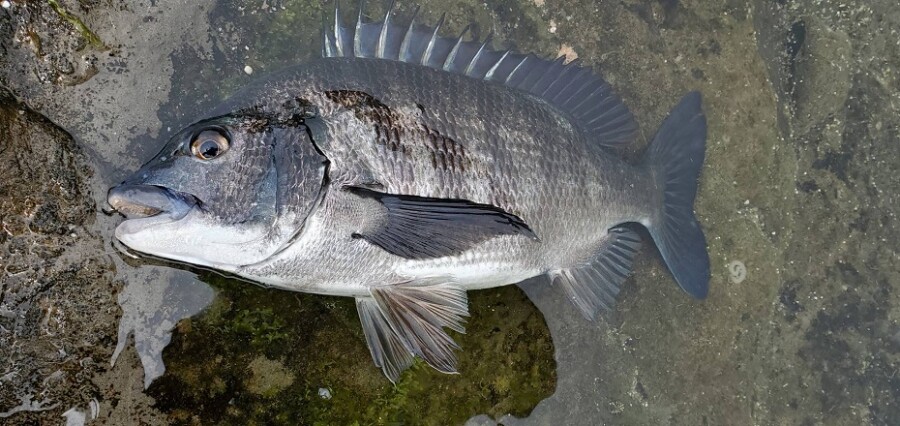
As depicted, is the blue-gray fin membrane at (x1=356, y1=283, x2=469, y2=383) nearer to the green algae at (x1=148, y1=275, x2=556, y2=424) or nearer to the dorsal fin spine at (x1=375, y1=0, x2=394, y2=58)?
the green algae at (x1=148, y1=275, x2=556, y2=424)

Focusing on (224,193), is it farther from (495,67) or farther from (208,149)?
(495,67)

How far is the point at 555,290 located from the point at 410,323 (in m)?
0.98

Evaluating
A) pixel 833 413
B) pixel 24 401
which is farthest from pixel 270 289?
pixel 833 413

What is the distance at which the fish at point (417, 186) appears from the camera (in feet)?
7.44

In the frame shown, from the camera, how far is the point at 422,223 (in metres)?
2.40

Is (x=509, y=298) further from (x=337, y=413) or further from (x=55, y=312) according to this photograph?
(x=55, y=312)

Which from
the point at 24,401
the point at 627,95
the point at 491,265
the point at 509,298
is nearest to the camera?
the point at 24,401

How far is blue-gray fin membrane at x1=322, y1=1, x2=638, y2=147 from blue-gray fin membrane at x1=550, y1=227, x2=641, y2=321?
51 centimetres

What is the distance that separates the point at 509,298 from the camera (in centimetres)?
315

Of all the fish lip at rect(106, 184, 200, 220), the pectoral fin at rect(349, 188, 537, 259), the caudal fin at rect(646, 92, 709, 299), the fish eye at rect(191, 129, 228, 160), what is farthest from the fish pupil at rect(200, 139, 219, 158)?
the caudal fin at rect(646, 92, 709, 299)

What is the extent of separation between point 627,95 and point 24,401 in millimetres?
3281

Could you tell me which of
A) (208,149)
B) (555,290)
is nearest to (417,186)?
(208,149)

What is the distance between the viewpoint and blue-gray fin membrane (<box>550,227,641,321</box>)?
10.1 ft

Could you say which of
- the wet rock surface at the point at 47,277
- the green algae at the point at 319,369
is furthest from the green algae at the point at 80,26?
the green algae at the point at 319,369
